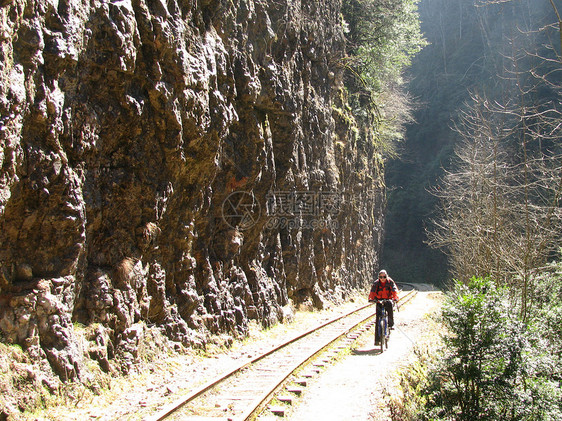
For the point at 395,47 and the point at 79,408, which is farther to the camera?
the point at 395,47

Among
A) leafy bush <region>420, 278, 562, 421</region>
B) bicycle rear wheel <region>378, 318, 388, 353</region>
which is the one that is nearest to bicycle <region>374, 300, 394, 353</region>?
bicycle rear wheel <region>378, 318, 388, 353</region>

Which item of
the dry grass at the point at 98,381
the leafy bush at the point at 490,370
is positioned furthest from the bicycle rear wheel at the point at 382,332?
the leafy bush at the point at 490,370

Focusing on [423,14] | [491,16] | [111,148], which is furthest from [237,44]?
[423,14]

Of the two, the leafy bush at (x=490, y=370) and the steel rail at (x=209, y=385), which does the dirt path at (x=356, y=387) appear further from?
the steel rail at (x=209, y=385)

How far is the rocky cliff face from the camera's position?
6176 millimetres

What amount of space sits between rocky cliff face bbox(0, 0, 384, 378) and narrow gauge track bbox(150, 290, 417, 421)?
147 centimetres

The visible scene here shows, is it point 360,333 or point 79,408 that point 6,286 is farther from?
point 360,333

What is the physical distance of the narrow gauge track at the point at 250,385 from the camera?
6340 millimetres

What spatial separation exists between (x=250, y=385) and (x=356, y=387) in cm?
180


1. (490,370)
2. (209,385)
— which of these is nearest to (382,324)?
(209,385)

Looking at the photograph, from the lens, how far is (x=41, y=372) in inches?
242

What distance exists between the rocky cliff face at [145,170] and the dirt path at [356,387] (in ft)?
9.40

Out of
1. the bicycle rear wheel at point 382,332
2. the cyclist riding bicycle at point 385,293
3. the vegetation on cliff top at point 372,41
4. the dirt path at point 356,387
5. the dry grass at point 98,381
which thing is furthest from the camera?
the vegetation on cliff top at point 372,41

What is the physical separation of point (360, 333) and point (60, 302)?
885cm
